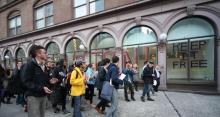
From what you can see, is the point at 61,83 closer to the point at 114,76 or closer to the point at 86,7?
the point at 114,76

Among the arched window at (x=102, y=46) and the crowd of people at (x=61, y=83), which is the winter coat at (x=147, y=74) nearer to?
the crowd of people at (x=61, y=83)

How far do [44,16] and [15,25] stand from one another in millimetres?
6556

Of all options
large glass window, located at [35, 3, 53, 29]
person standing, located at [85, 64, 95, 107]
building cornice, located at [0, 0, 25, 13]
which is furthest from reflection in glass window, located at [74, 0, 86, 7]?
person standing, located at [85, 64, 95, 107]

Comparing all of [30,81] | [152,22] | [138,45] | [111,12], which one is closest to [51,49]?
[111,12]

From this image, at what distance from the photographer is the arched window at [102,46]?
1419 cm

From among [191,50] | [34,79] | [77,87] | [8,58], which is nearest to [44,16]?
[8,58]

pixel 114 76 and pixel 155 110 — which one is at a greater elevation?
pixel 114 76

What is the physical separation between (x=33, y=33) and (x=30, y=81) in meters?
18.4

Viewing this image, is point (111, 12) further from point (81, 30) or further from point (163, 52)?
point (163, 52)

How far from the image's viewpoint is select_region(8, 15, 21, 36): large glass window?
23.2m

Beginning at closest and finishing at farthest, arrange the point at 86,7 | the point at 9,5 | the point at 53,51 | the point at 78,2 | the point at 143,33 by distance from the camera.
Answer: the point at 143,33, the point at 86,7, the point at 78,2, the point at 53,51, the point at 9,5

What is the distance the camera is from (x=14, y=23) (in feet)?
78.4

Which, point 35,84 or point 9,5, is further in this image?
point 9,5

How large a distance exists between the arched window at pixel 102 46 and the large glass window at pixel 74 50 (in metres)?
0.98
